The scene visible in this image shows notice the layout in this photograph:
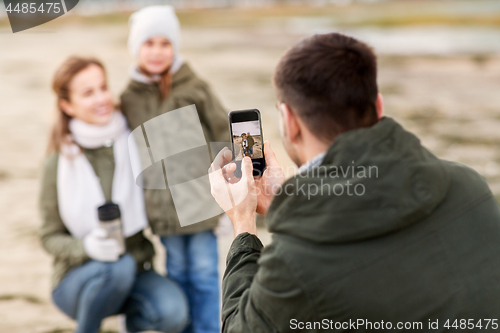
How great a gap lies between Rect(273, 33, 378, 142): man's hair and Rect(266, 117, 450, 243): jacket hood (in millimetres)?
55

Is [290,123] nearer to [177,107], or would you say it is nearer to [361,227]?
[361,227]

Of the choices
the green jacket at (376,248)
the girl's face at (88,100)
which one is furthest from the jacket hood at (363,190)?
the girl's face at (88,100)

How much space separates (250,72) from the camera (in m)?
8.98

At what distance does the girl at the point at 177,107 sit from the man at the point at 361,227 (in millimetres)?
1256

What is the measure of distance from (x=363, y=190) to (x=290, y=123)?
243 millimetres

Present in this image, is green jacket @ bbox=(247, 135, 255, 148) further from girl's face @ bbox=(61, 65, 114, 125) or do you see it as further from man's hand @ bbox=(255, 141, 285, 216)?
girl's face @ bbox=(61, 65, 114, 125)

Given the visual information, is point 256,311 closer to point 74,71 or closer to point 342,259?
point 342,259

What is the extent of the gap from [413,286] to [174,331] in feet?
5.07

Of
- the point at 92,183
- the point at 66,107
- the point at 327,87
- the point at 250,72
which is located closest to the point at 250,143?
the point at 327,87

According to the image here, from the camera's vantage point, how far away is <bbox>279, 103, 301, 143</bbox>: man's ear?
1.11 meters

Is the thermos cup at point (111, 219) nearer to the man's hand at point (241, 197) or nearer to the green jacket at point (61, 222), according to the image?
the green jacket at point (61, 222)

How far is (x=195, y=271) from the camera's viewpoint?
237 centimetres

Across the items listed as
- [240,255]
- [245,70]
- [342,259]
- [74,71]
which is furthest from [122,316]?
[245,70]

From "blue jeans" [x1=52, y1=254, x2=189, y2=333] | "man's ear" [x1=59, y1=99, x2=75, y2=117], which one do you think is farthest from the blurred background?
"blue jeans" [x1=52, y1=254, x2=189, y2=333]
